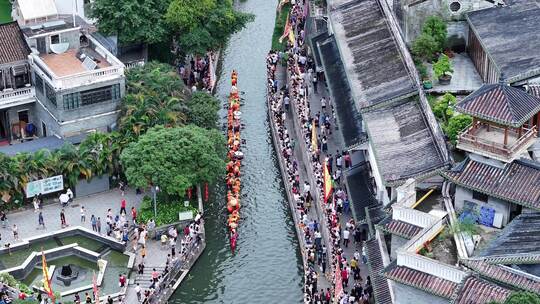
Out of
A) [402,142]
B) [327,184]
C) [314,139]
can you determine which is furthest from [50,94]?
[402,142]

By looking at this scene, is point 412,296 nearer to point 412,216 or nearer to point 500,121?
point 412,216

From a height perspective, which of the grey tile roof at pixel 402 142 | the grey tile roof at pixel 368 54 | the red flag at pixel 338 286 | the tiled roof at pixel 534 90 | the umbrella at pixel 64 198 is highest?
the tiled roof at pixel 534 90

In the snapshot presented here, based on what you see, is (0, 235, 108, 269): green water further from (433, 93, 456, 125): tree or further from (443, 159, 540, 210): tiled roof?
(443, 159, 540, 210): tiled roof

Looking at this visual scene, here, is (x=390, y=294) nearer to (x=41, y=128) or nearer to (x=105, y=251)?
(x=105, y=251)

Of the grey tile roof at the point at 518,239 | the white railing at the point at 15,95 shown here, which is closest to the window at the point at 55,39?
the white railing at the point at 15,95

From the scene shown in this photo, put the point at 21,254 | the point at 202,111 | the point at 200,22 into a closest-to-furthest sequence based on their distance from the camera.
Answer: the point at 21,254
the point at 202,111
the point at 200,22

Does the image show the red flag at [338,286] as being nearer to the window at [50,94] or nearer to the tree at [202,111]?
the tree at [202,111]
